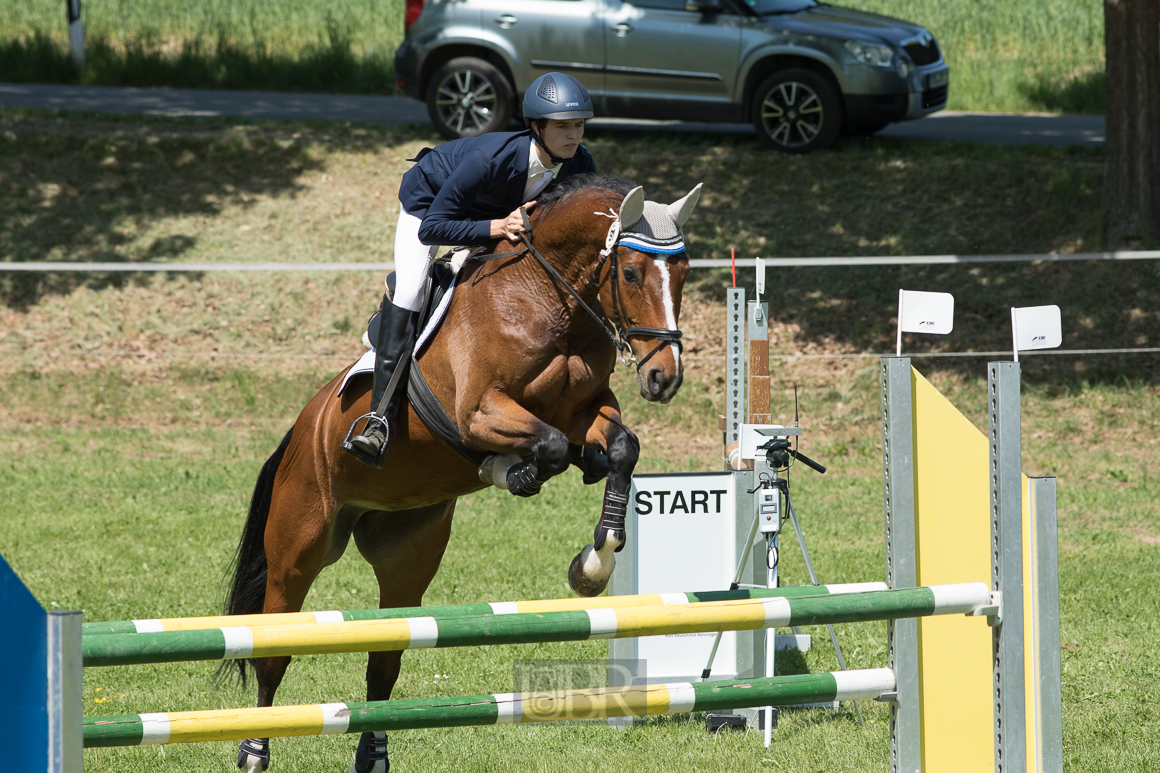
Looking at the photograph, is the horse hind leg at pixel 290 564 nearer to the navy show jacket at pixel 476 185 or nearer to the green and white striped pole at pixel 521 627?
the navy show jacket at pixel 476 185

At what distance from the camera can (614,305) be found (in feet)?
11.7

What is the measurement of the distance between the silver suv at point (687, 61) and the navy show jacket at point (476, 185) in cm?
743

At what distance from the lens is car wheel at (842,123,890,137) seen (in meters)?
11.5

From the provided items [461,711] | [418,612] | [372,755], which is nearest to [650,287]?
[418,612]

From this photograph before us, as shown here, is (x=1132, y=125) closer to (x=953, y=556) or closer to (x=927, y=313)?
(x=927, y=313)

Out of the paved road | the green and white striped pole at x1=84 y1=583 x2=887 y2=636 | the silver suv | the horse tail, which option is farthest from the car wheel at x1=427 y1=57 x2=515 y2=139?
the green and white striped pole at x1=84 y1=583 x2=887 y2=636

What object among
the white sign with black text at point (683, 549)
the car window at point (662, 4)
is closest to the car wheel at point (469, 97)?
the car window at point (662, 4)

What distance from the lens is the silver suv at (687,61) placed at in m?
10.9

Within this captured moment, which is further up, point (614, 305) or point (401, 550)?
point (614, 305)

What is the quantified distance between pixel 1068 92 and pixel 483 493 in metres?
9.33

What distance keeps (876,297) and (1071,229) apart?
5.78ft

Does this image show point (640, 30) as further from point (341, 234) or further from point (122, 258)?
point (122, 258)

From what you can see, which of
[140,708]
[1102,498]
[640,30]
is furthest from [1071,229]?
[140,708]

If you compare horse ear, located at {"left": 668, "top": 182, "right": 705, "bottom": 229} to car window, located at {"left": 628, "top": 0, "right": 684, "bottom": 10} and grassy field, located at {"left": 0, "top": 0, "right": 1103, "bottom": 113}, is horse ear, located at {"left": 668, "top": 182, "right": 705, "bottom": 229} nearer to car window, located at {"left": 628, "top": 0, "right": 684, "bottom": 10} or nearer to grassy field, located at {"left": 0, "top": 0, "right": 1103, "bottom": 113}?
car window, located at {"left": 628, "top": 0, "right": 684, "bottom": 10}
